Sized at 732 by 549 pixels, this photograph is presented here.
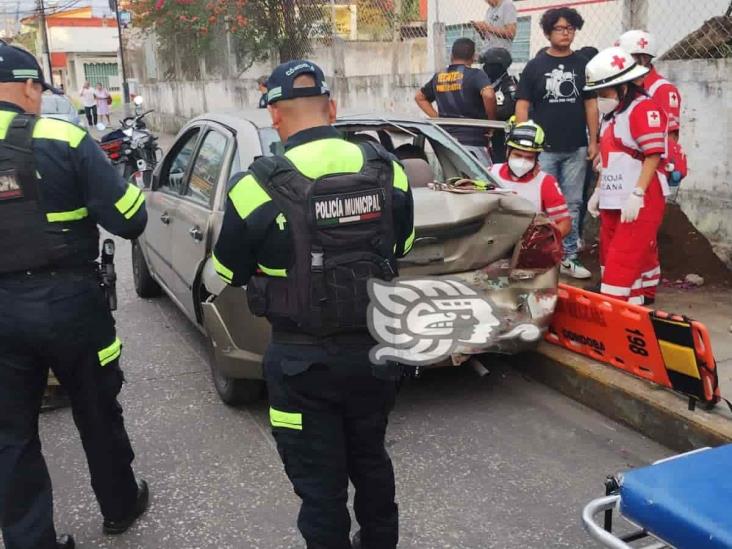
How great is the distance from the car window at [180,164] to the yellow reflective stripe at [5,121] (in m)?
2.24

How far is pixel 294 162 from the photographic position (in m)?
2.28

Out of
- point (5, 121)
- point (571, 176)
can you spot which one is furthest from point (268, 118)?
point (571, 176)

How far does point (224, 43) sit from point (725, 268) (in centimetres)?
1422

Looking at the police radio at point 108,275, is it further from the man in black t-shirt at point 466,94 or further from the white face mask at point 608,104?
the man in black t-shirt at point 466,94

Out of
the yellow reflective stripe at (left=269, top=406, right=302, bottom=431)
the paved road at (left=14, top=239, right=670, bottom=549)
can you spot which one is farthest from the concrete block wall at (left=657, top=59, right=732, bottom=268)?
the yellow reflective stripe at (left=269, top=406, right=302, bottom=431)

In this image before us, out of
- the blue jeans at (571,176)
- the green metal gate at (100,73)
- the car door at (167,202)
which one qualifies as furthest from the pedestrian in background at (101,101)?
the blue jeans at (571,176)

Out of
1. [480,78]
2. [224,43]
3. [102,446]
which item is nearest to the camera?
[102,446]

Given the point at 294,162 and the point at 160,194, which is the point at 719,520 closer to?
the point at 294,162

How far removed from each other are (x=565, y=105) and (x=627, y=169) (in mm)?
1425

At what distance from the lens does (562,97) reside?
19.4 ft

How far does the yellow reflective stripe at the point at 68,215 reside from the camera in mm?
2695

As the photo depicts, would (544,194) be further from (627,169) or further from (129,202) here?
(129,202)

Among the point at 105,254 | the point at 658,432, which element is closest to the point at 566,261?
the point at 658,432

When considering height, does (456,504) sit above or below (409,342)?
below
